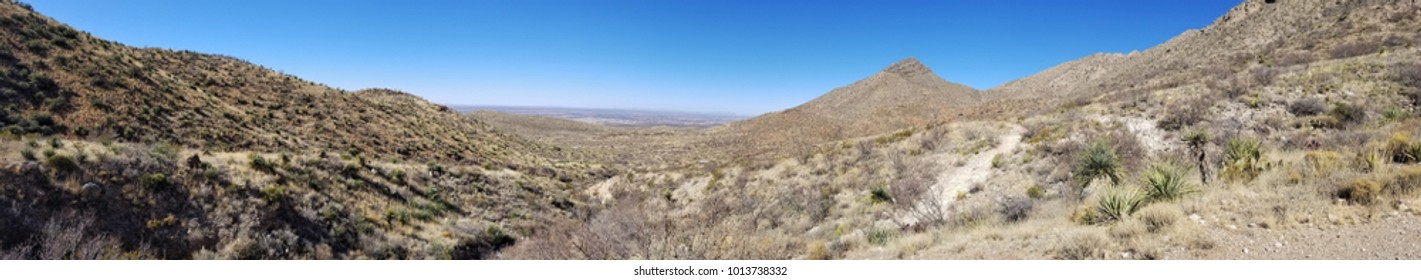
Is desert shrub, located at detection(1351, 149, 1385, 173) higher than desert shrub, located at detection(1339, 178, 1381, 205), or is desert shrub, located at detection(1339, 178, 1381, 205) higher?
desert shrub, located at detection(1351, 149, 1385, 173)

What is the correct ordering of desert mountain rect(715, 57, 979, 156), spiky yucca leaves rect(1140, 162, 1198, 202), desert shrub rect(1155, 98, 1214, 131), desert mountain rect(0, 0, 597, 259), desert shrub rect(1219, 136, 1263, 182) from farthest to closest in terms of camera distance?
desert mountain rect(715, 57, 979, 156) → desert shrub rect(1155, 98, 1214, 131) → desert mountain rect(0, 0, 597, 259) → desert shrub rect(1219, 136, 1263, 182) → spiky yucca leaves rect(1140, 162, 1198, 202)

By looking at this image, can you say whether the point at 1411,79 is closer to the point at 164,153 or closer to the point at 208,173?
the point at 208,173

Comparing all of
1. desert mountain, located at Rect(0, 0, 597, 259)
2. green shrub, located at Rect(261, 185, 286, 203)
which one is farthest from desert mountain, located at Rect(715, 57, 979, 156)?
green shrub, located at Rect(261, 185, 286, 203)

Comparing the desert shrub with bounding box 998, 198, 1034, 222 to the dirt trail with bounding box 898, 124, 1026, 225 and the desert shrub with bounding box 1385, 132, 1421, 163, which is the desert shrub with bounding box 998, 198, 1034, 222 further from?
the desert shrub with bounding box 1385, 132, 1421, 163

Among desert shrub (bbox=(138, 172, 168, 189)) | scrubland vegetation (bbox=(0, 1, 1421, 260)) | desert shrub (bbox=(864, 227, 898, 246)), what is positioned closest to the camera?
scrubland vegetation (bbox=(0, 1, 1421, 260))

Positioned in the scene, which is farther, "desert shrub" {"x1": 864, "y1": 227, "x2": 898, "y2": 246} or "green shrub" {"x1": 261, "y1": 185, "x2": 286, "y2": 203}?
"green shrub" {"x1": 261, "y1": 185, "x2": 286, "y2": 203}

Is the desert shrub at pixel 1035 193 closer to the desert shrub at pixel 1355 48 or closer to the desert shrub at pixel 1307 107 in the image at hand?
the desert shrub at pixel 1307 107

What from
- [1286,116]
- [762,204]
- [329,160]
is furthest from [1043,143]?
[329,160]
